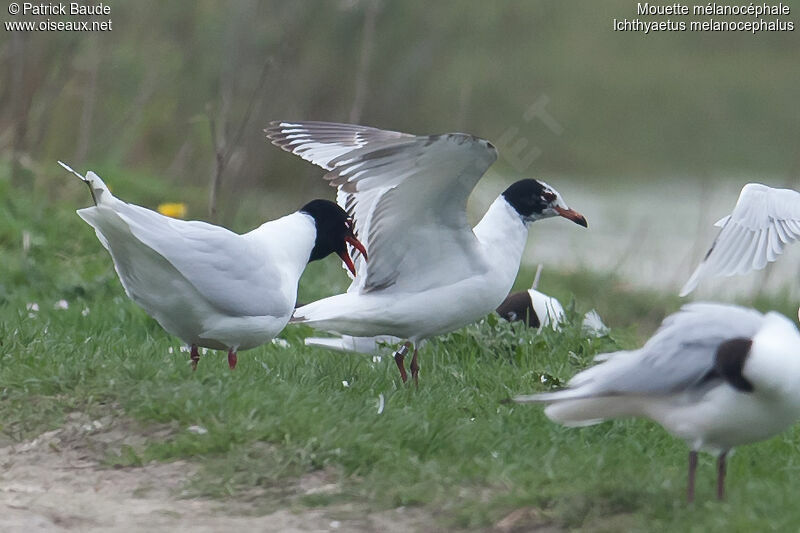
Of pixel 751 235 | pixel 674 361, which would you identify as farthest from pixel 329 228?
pixel 674 361

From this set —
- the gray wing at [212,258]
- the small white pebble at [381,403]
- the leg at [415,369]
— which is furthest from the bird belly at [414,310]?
the small white pebble at [381,403]

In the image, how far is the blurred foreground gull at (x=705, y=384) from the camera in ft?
11.8

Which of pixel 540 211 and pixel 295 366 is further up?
pixel 540 211

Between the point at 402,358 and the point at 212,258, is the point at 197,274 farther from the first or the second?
the point at 402,358

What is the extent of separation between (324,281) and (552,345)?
7.89ft

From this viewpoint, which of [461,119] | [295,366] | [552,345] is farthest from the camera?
[461,119]

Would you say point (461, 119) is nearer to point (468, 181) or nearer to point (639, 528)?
point (468, 181)

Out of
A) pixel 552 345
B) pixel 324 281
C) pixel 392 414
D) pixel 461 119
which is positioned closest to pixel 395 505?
pixel 392 414

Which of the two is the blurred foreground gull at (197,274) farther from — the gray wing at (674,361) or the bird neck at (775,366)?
the bird neck at (775,366)

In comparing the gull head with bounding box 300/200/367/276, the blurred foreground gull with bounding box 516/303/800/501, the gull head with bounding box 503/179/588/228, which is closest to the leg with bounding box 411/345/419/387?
the gull head with bounding box 300/200/367/276

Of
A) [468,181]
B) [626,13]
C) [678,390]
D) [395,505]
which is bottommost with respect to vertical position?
[395,505]

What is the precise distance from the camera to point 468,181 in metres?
5.29

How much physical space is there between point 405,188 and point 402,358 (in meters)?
0.90

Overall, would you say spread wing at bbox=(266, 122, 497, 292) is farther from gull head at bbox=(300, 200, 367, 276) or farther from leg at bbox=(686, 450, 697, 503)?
leg at bbox=(686, 450, 697, 503)
